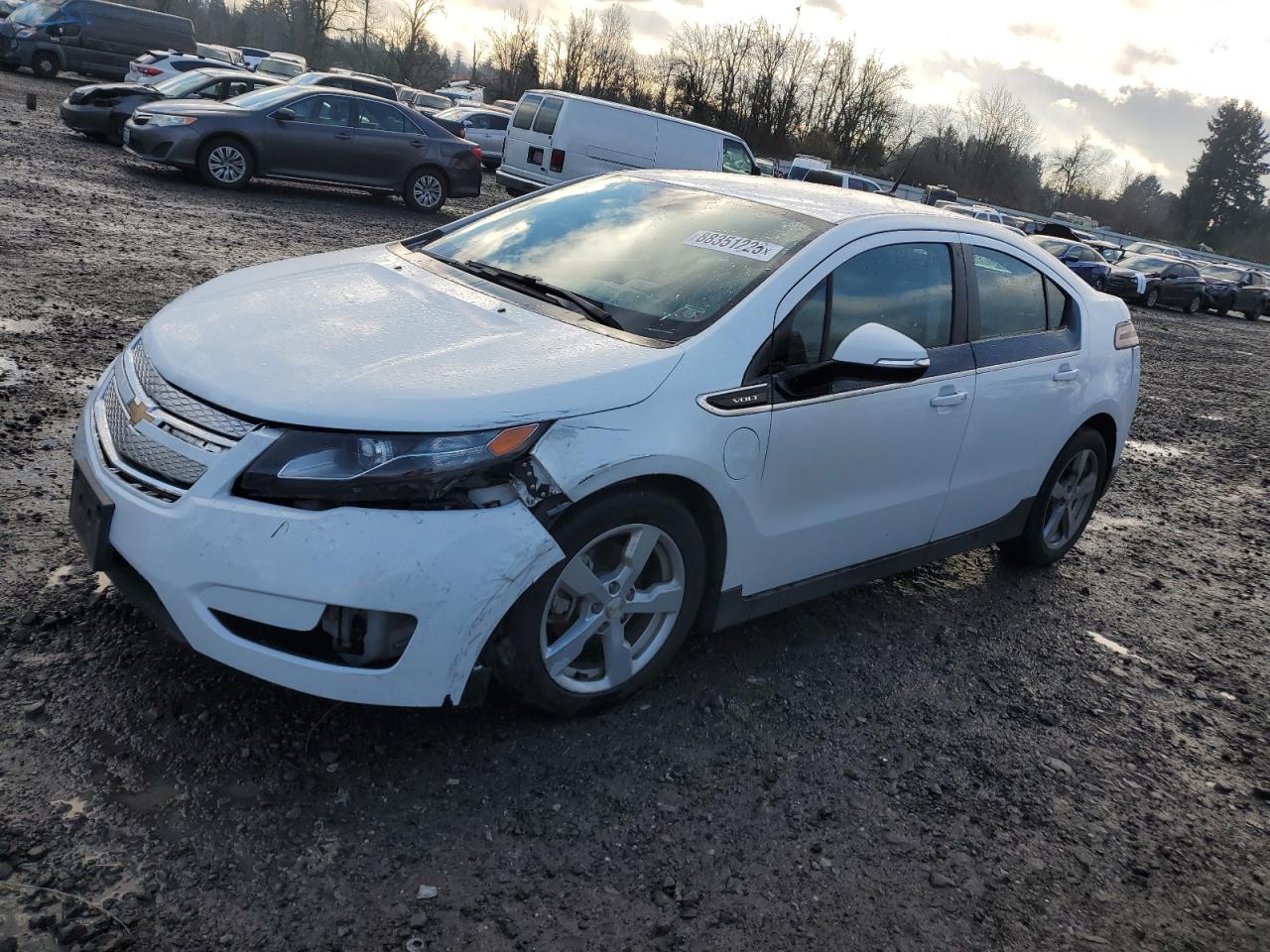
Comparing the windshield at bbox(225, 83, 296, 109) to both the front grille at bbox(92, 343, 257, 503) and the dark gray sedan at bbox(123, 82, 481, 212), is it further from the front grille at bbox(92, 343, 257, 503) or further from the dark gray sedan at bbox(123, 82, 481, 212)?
the front grille at bbox(92, 343, 257, 503)

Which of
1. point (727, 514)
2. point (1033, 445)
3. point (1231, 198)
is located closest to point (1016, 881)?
point (727, 514)

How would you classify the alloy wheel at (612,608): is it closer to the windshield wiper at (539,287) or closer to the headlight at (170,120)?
the windshield wiper at (539,287)

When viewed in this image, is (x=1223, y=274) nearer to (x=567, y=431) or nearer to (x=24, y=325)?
(x=24, y=325)

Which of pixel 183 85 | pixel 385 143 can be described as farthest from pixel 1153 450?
pixel 183 85

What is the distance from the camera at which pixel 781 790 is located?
124 inches

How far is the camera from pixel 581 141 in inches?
703

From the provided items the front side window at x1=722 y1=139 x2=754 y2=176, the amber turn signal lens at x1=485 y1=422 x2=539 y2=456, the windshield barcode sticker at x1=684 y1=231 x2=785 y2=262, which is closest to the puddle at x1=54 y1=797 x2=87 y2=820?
the amber turn signal lens at x1=485 y1=422 x2=539 y2=456

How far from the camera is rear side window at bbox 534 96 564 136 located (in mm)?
17875

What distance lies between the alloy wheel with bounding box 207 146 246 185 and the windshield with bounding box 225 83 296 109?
2.49 ft

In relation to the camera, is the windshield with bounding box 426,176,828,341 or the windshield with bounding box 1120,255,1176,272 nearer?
the windshield with bounding box 426,176,828,341

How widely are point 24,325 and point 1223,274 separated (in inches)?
1361

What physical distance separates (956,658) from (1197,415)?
8.44 meters

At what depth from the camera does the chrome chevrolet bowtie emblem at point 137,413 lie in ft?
9.53

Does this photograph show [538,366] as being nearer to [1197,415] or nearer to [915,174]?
[1197,415]
